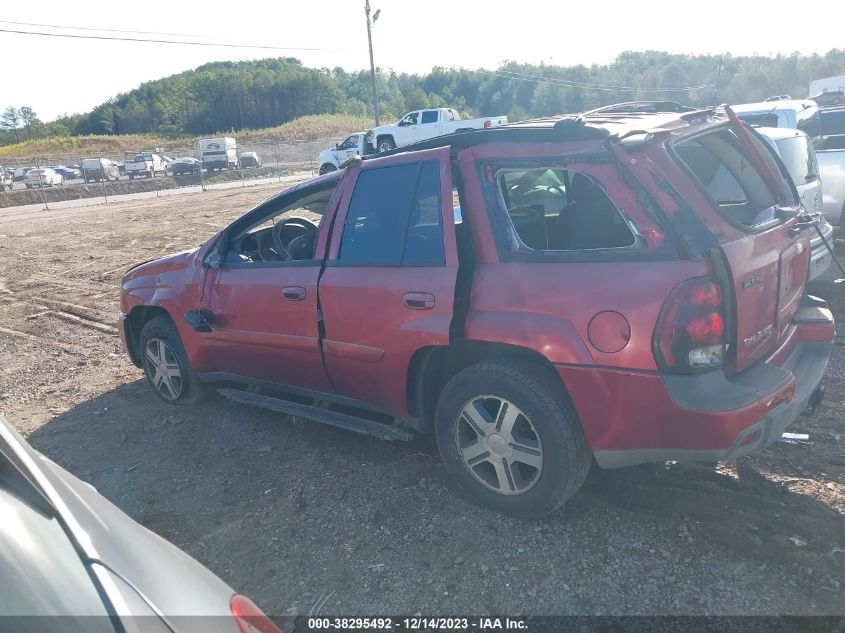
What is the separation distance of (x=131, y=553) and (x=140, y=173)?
47.6 metres

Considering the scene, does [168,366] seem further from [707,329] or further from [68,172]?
[68,172]

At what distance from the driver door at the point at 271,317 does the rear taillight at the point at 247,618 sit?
8.14 ft

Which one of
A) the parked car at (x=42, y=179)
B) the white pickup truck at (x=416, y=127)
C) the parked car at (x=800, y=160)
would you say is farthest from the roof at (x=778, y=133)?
the parked car at (x=42, y=179)

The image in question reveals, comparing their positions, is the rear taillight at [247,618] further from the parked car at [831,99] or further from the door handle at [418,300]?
the parked car at [831,99]

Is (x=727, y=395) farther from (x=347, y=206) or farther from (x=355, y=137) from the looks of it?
(x=355, y=137)

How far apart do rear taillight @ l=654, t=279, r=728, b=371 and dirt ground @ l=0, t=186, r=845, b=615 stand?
3.03ft

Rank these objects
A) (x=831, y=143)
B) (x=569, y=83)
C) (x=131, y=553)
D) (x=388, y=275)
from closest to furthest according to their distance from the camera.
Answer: (x=131, y=553)
(x=388, y=275)
(x=831, y=143)
(x=569, y=83)

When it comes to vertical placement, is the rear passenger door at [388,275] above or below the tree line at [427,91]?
below

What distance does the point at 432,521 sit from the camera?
349 centimetres

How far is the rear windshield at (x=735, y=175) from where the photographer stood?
3.72 m

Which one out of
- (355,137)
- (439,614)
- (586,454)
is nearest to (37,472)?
(439,614)

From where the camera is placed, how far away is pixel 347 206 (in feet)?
13.4

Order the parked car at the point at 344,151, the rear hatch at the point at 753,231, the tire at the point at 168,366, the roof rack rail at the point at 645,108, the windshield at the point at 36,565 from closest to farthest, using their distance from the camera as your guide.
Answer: the windshield at the point at 36,565, the rear hatch at the point at 753,231, the roof rack rail at the point at 645,108, the tire at the point at 168,366, the parked car at the point at 344,151

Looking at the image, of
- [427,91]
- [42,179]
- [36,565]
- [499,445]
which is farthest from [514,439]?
[427,91]
